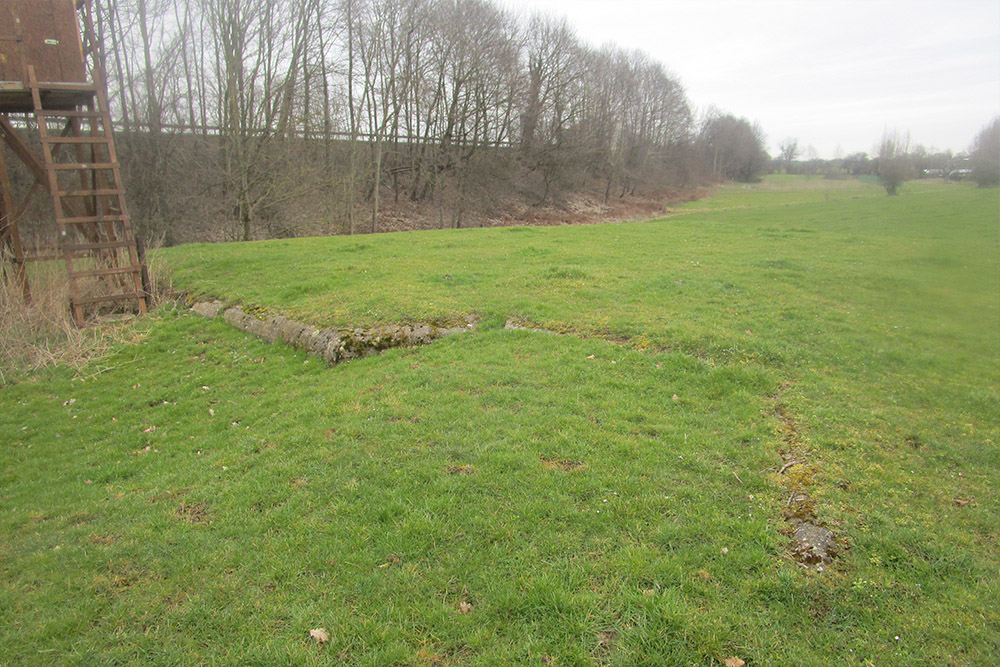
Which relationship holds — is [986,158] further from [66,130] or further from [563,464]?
[66,130]

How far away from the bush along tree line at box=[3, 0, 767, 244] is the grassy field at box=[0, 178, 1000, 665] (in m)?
16.4

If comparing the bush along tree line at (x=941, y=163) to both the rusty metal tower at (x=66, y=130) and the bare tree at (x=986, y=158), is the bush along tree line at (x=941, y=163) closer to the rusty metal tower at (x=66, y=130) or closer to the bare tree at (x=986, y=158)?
the bare tree at (x=986, y=158)

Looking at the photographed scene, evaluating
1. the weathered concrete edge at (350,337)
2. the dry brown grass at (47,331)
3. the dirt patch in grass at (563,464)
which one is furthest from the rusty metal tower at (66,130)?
the dirt patch in grass at (563,464)

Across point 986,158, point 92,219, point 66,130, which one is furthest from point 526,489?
point 986,158

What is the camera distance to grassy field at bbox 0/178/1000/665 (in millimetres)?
3363

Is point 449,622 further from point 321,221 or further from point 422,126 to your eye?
point 422,126

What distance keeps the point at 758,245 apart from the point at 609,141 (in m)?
36.0

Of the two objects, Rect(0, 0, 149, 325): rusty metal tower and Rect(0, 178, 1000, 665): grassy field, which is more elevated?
Rect(0, 0, 149, 325): rusty metal tower

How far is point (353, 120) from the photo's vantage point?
29359mm

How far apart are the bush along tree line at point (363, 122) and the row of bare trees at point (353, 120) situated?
0.09 meters

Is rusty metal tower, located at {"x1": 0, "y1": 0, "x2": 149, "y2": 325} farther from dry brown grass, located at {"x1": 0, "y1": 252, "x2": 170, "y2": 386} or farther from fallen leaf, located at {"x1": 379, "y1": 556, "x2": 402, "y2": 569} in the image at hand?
fallen leaf, located at {"x1": 379, "y1": 556, "x2": 402, "y2": 569}

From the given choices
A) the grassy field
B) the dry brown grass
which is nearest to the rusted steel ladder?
the dry brown grass

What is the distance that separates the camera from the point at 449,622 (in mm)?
3410

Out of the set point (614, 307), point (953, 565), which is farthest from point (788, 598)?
point (614, 307)
